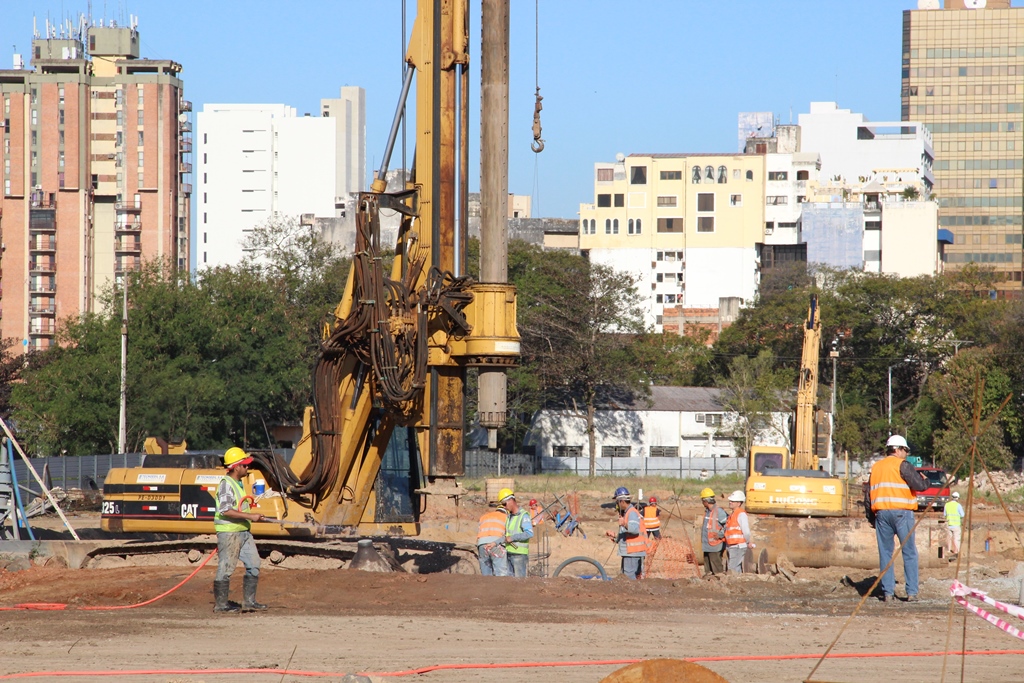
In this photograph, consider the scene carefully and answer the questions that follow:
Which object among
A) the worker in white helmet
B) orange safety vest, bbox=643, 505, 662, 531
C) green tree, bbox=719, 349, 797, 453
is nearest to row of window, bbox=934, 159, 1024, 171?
green tree, bbox=719, 349, 797, 453

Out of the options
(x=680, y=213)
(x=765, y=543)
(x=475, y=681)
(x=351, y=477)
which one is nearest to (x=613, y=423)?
(x=680, y=213)

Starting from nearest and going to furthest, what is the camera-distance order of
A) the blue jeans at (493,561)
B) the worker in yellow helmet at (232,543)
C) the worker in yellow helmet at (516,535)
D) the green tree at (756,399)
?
the worker in yellow helmet at (232,543) < the worker in yellow helmet at (516,535) < the blue jeans at (493,561) < the green tree at (756,399)

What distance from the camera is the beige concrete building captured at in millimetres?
107938

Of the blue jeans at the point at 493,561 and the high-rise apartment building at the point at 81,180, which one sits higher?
the high-rise apartment building at the point at 81,180

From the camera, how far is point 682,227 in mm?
109062

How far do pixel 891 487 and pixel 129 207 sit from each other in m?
88.2

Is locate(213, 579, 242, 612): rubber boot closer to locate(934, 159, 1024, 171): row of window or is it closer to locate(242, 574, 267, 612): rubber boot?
locate(242, 574, 267, 612): rubber boot

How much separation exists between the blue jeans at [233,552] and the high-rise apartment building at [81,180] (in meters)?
81.0

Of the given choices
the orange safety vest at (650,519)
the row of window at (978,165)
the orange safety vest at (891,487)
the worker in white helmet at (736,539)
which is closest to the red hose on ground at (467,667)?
the orange safety vest at (891,487)

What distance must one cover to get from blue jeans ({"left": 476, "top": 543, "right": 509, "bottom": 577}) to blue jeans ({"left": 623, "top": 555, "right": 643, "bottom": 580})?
1764 mm

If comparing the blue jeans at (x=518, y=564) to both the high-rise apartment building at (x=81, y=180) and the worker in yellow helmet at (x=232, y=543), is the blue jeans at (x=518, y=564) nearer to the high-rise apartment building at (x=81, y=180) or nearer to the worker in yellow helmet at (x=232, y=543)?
the worker in yellow helmet at (x=232, y=543)

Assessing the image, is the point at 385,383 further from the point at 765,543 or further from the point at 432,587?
the point at 765,543

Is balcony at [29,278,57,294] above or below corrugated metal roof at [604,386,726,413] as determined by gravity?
above

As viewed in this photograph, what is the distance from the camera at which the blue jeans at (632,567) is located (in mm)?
18531
